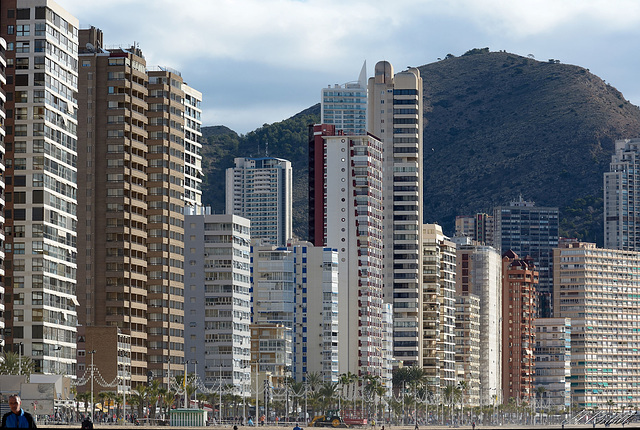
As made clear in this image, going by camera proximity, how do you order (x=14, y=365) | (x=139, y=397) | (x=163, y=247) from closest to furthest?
(x=14, y=365) → (x=139, y=397) → (x=163, y=247)

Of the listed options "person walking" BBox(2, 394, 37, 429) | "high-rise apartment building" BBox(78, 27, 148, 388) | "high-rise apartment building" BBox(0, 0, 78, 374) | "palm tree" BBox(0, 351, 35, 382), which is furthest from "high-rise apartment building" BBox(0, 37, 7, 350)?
"person walking" BBox(2, 394, 37, 429)

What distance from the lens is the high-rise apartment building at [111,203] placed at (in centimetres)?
17925

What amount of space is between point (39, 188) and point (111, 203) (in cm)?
3122

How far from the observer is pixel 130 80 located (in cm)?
18775

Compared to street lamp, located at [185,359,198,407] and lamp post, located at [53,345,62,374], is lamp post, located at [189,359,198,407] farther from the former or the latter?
lamp post, located at [53,345,62,374]

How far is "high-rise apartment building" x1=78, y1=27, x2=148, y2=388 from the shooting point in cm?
17925

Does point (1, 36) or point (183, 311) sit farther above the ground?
point (1, 36)

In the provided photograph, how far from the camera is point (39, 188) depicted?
497ft

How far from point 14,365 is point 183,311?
60065 mm

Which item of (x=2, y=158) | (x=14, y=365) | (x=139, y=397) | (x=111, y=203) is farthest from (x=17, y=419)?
(x=111, y=203)

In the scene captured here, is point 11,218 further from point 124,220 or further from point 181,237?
point 181,237

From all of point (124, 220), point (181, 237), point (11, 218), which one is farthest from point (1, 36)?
point (181, 237)

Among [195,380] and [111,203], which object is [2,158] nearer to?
[111,203]

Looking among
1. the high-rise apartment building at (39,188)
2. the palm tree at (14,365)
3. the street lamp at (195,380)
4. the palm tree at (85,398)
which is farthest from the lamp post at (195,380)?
the palm tree at (14,365)
